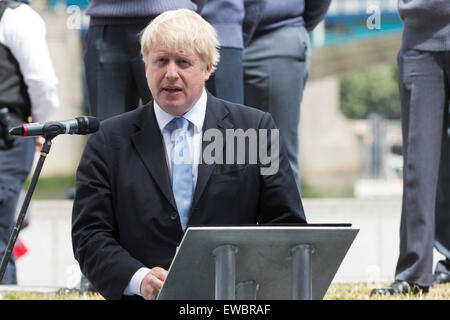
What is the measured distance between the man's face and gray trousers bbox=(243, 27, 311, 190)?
77.7 inches

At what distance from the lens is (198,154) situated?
11.0 feet

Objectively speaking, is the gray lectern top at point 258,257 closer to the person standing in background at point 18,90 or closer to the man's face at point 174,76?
the man's face at point 174,76

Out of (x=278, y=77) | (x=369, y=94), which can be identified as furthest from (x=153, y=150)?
(x=369, y=94)

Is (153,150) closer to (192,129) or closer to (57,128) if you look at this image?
(192,129)

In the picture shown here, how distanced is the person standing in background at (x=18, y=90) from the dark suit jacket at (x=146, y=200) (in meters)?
2.36

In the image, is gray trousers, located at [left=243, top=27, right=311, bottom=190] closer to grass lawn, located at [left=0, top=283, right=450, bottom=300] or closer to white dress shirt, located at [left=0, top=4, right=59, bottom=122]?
grass lawn, located at [left=0, top=283, right=450, bottom=300]

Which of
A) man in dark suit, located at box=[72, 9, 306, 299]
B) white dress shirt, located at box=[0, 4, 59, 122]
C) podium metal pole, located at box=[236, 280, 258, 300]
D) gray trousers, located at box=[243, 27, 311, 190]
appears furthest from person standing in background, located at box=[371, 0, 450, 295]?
podium metal pole, located at box=[236, 280, 258, 300]

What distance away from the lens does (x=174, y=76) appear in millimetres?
3289

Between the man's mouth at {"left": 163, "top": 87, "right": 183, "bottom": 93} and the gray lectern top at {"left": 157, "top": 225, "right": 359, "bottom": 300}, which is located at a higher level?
the man's mouth at {"left": 163, "top": 87, "right": 183, "bottom": 93}

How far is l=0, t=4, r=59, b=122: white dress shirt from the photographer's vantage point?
5578 mm

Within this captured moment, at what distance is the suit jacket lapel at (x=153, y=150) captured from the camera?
3293mm

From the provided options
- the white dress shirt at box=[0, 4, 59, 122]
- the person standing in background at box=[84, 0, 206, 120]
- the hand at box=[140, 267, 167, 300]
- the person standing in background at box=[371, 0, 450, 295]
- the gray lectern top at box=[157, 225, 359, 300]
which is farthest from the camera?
the white dress shirt at box=[0, 4, 59, 122]

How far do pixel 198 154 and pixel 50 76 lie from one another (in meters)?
2.61

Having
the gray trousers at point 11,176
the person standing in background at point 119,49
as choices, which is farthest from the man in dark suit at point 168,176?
the gray trousers at point 11,176
